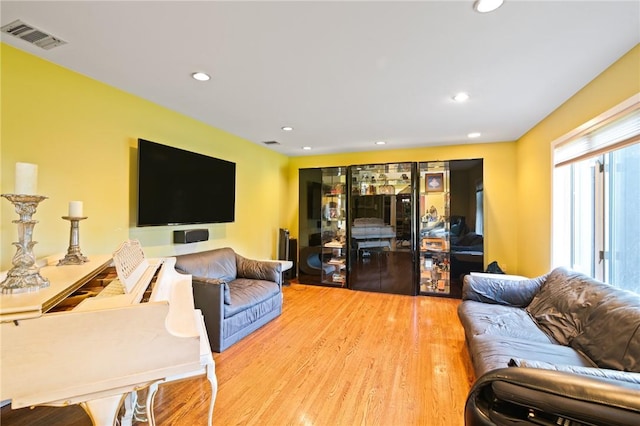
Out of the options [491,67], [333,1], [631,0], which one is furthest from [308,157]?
[631,0]

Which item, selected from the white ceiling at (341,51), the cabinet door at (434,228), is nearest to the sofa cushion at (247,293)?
the white ceiling at (341,51)

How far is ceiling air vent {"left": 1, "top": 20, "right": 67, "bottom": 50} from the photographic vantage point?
174 cm

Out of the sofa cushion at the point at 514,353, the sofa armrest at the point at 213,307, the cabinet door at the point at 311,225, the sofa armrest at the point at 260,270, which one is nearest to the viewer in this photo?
the sofa cushion at the point at 514,353

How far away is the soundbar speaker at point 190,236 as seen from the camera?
10.9ft

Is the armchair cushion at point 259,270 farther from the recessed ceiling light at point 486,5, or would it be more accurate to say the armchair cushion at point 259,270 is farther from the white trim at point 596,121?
the white trim at point 596,121

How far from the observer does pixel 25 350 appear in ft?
3.24

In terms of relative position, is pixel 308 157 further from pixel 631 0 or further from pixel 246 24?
pixel 631 0

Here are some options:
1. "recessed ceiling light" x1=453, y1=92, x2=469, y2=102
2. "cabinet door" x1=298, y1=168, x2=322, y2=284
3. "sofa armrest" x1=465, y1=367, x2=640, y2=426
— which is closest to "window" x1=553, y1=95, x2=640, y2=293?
"recessed ceiling light" x1=453, y1=92, x2=469, y2=102

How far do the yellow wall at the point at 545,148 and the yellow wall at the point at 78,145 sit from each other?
4041mm

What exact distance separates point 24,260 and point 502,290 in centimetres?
366

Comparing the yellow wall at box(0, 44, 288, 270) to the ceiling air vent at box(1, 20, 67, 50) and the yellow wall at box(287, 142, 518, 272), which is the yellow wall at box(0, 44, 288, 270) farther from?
the yellow wall at box(287, 142, 518, 272)

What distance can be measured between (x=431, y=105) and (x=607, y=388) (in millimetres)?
2684

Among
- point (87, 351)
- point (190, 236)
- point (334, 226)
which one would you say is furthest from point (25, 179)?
point (334, 226)

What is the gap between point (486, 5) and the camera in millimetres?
1509
